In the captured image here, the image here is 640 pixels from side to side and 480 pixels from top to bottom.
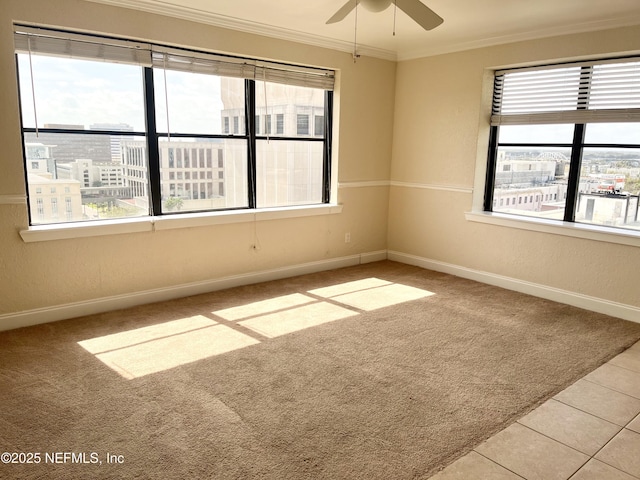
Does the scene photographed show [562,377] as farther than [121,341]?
No

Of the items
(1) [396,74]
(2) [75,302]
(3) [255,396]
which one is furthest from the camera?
(1) [396,74]

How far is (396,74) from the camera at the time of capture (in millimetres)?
5688

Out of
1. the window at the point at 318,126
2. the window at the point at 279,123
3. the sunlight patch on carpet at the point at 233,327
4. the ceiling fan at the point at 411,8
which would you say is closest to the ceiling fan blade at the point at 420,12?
the ceiling fan at the point at 411,8

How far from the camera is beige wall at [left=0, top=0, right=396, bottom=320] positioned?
3.44 metres

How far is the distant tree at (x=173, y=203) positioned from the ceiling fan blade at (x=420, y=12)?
8.35 ft

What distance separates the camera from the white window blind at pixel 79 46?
3381 millimetres

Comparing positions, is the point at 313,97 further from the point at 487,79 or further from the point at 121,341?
the point at 121,341

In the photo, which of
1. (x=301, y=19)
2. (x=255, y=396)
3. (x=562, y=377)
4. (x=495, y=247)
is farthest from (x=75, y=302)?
(x=495, y=247)

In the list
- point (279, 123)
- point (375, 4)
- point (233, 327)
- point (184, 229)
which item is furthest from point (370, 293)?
point (375, 4)

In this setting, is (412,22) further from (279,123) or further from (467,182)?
(467,182)

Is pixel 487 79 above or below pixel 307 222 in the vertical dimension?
above

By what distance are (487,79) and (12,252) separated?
465 cm

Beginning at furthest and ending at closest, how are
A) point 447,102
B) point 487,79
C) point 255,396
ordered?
point 447,102 < point 487,79 < point 255,396

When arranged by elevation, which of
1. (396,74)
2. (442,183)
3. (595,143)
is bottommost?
(442,183)
